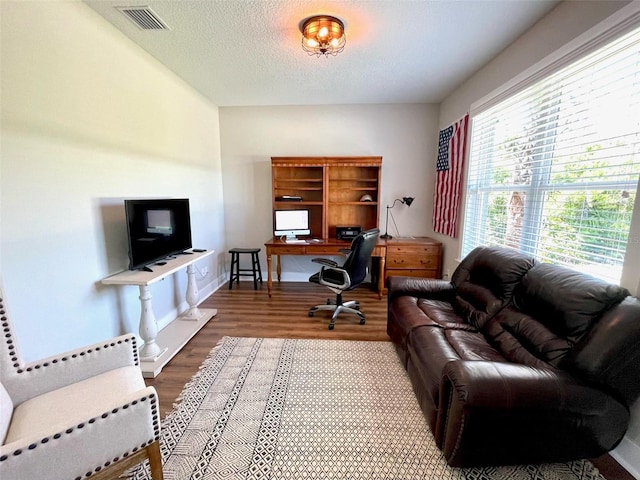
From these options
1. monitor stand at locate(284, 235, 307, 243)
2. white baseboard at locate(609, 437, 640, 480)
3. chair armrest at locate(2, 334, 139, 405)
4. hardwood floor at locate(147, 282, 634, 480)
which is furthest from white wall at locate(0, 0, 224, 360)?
white baseboard at locate(609, 437, 640, 480)

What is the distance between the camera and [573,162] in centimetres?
176

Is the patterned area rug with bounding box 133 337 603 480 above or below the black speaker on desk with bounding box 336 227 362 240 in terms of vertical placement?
below

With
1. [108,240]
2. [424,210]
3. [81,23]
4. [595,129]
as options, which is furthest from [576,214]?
[81,23]

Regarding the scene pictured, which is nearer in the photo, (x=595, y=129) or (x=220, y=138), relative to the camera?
(x=595, y=129)

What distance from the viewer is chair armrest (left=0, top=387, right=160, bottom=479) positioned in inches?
33.4

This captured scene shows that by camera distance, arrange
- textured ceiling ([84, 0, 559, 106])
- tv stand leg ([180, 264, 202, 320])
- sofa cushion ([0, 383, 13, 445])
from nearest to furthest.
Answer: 1. sofa cushion ([0, 383, 13, 445])
2. textured ceiling ([84, 0, 559, 106])
3. tv stand leg ([180, 264, 202, 320])

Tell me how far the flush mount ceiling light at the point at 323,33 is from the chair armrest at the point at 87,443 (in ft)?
8.19

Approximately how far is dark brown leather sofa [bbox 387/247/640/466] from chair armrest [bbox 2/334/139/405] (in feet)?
5.46

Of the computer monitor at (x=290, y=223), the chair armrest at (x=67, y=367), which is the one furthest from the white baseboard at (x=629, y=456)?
the computer monitor at (x=290, y=223)

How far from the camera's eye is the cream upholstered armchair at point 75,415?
2.92ft

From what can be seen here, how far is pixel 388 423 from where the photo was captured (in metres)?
1.62

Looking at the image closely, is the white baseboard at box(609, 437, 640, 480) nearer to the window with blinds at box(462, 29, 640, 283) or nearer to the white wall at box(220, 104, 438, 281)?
the window with blinds at box(462, 29, 640, 283)

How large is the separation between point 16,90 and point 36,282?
1077 millimetres

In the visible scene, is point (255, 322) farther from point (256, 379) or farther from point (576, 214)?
point (576, 214)
